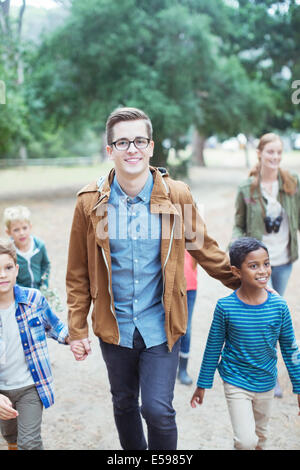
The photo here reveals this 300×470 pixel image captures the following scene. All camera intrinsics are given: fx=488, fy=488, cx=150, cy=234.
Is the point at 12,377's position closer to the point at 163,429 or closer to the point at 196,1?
the point at 163,429

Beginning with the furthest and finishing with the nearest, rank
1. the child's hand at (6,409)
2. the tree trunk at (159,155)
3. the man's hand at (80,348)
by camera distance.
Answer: the tree trunk at (159,155) → the man's hand at (80,348) → the child's hand at (6,409)

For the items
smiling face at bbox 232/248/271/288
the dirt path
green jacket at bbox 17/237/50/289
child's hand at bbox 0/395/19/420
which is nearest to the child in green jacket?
green jacket at bbox 17/237/50/289

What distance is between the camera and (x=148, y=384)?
2.57m

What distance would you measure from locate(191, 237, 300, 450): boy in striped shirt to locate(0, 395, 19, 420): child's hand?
97cm

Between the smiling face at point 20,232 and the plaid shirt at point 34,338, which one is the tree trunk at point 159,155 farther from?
the plaid shirt at point 34,338

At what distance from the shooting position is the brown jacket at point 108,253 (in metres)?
2.53

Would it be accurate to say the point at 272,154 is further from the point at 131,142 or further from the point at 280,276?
the point at 131,142

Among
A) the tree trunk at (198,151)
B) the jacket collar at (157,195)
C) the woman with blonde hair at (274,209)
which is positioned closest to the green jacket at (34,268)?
the jacket collar at (157,195)

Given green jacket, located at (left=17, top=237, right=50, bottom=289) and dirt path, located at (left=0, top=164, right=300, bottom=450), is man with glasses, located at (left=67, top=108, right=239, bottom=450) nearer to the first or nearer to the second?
dirt path, located at (left=0, top=164, right=300, bottom=450)

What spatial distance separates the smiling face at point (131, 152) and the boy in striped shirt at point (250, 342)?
752mm

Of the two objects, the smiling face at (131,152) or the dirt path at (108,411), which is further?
the dirt path at (108,411)

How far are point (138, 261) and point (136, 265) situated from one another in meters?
0.02

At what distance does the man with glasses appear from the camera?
99.3 inches

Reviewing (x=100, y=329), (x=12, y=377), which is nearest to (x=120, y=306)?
(x=100, y=329)
